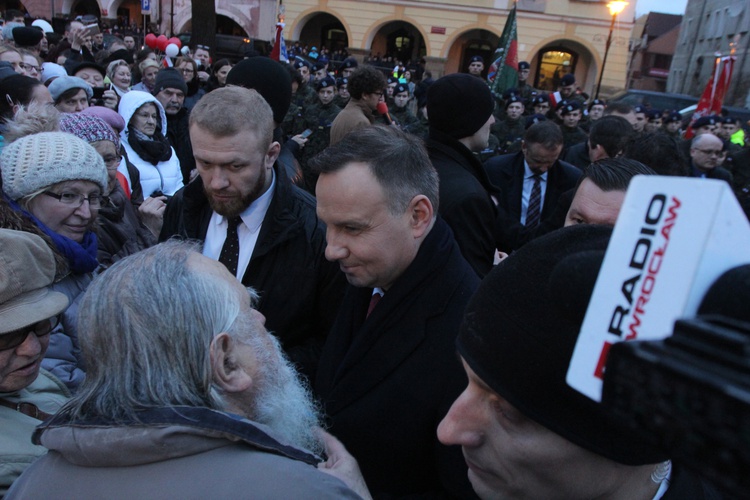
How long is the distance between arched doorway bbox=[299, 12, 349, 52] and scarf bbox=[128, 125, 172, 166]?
29089 millimetres

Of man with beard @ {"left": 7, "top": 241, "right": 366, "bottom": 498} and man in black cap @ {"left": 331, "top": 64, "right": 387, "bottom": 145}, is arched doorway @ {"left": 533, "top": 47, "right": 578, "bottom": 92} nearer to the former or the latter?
man in black cap @ {"left": 331, "top": 64, "right": 387, "bottom": 145}

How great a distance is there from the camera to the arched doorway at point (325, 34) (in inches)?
1245

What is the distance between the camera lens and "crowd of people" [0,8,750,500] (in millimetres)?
898

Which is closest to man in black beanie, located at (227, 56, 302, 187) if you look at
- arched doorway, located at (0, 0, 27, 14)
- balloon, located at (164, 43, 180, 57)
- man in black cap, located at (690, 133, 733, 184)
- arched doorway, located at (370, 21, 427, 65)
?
man in black cap, located at (690, 133, 733, 184)

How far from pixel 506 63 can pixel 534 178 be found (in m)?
5.68

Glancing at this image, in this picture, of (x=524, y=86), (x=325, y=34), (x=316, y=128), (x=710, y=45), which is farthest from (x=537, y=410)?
(x=710, y=45)

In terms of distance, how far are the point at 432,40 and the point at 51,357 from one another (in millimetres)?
27698

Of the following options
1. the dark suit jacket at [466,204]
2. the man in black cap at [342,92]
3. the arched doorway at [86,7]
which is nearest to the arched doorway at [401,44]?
the arched doorway at [86,7]

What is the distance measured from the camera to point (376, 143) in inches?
74.9

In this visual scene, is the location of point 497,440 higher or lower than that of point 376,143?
lower

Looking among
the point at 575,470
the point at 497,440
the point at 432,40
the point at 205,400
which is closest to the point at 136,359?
the point at 205,400

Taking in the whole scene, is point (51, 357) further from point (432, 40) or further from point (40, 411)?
point (432, 40)

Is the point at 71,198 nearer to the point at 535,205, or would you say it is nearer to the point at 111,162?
the point at 111,162

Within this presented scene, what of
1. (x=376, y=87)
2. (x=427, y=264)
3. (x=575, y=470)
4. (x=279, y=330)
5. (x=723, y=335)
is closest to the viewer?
(x=723, y=335)
